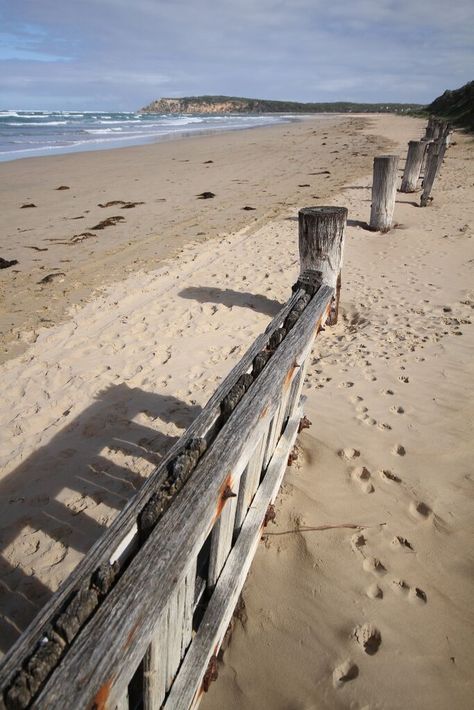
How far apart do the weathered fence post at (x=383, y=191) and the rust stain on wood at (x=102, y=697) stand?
789 centimetres

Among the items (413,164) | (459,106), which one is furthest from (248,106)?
(413,164)

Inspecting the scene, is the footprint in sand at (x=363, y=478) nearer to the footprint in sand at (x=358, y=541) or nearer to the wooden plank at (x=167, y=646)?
the footprint in sand at (x=358, y=541)

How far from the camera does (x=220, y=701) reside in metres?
1.71

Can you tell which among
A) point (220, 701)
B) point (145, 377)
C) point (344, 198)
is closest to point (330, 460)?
point (220, 701)

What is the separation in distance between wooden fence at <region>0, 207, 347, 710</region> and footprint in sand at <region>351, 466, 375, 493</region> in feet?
2.19

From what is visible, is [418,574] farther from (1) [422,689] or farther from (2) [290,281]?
(2) [290,281]

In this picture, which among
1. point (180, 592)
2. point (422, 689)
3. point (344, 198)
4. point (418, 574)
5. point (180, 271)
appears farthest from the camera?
point (344, 198)

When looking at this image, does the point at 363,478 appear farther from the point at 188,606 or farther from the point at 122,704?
the point at 122,704

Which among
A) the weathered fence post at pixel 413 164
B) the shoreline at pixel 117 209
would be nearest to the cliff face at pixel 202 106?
the shoreline at pixel 117 209

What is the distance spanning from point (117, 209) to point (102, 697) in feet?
34.3

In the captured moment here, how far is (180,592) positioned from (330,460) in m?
1.77

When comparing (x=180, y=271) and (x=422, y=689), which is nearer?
(x=422, y=689)

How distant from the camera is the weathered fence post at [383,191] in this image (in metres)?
7.09

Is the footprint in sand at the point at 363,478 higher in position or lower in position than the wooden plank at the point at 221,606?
lower
